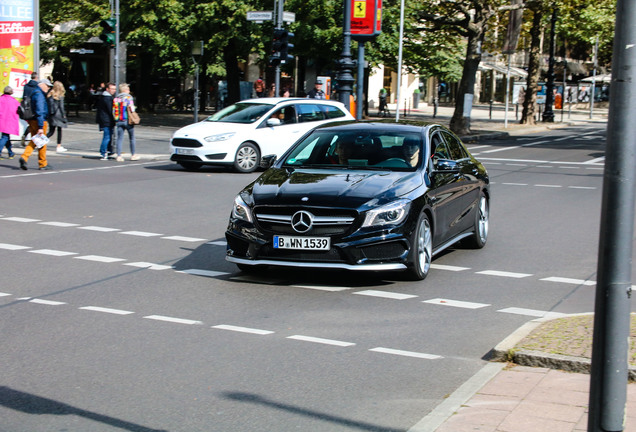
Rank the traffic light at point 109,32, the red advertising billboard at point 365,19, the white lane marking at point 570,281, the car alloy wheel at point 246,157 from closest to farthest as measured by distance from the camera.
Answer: the white lane marking at point 570,281 → the car alloy wheel at point 246,157 → the traffic light at point 109,32 → the red advertising billboard at point 365,19

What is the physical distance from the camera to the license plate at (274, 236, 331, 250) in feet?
27.8

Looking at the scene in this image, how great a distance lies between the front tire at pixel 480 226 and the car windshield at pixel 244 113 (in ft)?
32.6

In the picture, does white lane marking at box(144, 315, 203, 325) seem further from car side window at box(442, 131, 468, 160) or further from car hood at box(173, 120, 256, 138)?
car hood at box(173, 120, 256, 138)

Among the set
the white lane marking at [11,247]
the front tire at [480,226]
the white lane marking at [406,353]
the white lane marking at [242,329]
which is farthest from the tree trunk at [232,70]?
the white lane marking at [406,353]

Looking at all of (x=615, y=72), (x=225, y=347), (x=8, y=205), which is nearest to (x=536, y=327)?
(x=225, y=347)

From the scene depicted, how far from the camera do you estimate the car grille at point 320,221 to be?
334 inches

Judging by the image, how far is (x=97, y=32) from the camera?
1506 inches

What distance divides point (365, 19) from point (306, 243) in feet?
65.8

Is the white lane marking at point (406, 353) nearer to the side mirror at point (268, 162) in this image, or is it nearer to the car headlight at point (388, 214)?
the car headlight at point (388, 214)

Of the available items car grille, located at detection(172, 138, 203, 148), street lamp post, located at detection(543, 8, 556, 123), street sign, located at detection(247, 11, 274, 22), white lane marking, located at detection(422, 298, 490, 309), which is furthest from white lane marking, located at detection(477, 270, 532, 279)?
street lamp post, located at detection(543, 8, 556, 123)

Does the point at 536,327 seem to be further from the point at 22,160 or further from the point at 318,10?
the point at 318,10

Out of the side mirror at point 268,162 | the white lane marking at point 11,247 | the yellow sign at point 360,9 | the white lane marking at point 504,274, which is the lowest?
the white lane marking at point 11,247

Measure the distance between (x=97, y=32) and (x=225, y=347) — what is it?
33916mm

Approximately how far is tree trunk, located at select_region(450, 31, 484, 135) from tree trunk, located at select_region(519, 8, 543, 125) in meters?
7.08
